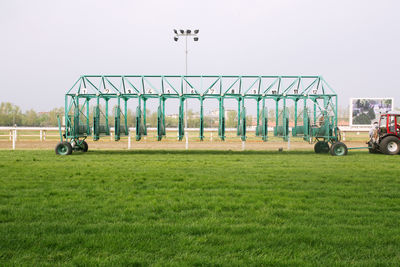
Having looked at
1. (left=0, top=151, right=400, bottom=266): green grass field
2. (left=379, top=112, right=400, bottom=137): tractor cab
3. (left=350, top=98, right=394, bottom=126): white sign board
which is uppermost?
(left=350, top=98, right=394, bottom=126): white sign board

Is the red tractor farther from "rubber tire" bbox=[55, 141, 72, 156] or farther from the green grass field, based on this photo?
"rubber tire" bbox=[55, 141, 72, 156]

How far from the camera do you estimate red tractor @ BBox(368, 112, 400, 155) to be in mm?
15102

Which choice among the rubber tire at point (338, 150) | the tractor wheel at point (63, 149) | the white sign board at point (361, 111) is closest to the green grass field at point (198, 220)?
the tractor wheel at point (63, 149)

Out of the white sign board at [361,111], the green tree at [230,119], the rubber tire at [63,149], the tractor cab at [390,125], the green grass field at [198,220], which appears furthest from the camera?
the white sign board at [361,111]

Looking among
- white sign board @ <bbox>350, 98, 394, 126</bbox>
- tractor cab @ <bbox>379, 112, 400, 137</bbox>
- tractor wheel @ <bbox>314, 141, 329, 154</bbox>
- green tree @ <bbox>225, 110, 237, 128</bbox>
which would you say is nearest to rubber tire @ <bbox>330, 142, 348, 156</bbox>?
tractor wheel @ <bbox>314, 141, 329, 154</bbox>

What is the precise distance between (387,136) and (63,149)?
14.1 meters

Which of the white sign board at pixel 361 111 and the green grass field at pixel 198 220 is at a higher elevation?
the white sign board at pixel 361 111

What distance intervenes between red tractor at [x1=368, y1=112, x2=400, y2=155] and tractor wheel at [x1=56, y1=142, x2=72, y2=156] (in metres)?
13.3

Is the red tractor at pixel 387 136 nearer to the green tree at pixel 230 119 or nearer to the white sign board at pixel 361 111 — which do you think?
the green tree at pixel 230 119

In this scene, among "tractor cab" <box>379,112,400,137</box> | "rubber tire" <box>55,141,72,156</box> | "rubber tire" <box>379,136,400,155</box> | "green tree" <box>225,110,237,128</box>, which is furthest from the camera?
"green tree" <box>225,110,237,128</box>

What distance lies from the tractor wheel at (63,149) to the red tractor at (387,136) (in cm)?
1326

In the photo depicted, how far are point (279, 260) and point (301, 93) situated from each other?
13132 millimetres

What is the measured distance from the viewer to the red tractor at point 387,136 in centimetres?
1510

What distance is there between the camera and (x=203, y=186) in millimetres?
6695
